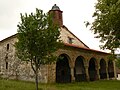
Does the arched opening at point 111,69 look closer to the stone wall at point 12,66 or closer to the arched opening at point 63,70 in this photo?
the arched opening at point 63,70

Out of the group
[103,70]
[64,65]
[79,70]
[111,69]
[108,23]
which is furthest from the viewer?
[111,69]

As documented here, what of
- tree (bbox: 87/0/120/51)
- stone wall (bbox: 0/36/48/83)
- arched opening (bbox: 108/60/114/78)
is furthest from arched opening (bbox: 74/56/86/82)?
tree (bbox: 87/0/120/51)

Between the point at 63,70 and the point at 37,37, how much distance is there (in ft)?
49.8

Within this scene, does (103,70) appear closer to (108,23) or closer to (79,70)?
(79,70)

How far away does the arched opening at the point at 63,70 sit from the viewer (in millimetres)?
27344

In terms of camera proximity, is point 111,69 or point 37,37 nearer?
point 37,37

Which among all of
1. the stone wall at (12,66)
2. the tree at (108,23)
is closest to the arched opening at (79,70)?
the stone wall at (12,66)

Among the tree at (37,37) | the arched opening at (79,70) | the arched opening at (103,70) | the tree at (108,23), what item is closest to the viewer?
the tree at (108,23)

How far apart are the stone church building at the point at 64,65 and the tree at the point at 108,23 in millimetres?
10102

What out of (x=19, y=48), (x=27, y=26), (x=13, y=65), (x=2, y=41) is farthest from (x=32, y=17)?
(x=2, y=41)

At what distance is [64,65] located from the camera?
29828 mm

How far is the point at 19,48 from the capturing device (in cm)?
1538

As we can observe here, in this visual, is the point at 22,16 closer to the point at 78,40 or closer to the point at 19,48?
the point at 19,48

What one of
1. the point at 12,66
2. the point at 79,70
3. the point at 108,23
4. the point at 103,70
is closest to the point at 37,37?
the point at 108,23
